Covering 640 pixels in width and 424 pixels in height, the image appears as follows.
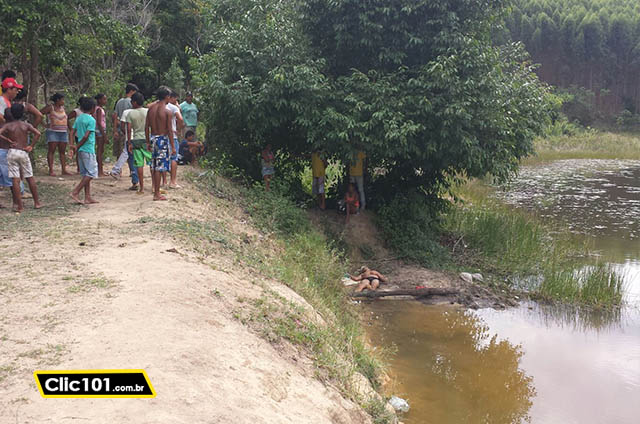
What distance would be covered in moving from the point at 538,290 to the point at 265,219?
4.78 metres

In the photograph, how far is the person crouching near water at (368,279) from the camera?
32.3ft

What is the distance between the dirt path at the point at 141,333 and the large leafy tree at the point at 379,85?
4229 millimetres

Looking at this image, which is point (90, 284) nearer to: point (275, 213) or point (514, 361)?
point (275, 213)

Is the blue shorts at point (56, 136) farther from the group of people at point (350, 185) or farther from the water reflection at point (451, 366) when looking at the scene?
the water reflection at point (451, 366)

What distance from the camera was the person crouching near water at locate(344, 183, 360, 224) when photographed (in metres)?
11.6

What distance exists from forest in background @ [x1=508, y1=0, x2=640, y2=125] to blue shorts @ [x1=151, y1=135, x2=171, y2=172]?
37.6m

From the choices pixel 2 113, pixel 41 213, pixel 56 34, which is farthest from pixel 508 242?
pixel 56 34

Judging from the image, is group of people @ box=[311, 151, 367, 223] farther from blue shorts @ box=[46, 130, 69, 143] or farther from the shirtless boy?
blue shorts @ box=[46, 130, 69, 143]

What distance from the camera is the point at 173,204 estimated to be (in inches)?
337

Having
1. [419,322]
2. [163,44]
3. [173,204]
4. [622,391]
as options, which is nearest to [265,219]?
[173,204]

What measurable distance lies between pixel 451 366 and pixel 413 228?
178 inches

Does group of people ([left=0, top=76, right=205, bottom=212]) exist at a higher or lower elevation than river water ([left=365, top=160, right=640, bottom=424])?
higher

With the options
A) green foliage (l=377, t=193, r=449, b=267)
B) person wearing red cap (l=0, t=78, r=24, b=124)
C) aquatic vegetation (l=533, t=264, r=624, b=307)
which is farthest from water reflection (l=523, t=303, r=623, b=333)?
person wearing red cap (l=0, t=78, r=24, b=124)

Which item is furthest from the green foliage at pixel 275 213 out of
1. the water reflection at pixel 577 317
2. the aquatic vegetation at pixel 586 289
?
the aquatic vegetation at pixel 586 289
